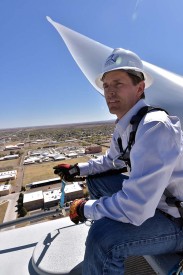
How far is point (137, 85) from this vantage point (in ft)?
5.27

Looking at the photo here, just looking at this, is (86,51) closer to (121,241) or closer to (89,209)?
(89,209)

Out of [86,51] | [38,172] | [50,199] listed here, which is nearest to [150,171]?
[86,51]

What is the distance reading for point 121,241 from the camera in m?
1.29

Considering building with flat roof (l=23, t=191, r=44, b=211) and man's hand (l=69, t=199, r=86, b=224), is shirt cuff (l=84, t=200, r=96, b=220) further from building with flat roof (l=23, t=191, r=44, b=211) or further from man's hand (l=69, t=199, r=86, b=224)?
building with flat roof (l=23, t=191, r=44, b=211)

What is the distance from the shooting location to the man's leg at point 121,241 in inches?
50.2

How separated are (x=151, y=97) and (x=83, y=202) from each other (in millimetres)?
1256

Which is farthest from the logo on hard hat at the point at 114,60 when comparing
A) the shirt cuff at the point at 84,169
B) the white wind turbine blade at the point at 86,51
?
the white wind turbine blade at the point at 86,51

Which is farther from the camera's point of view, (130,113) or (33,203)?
(33,203)

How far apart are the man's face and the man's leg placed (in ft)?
2.36

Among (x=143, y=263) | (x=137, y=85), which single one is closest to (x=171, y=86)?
(x=137, y=85)

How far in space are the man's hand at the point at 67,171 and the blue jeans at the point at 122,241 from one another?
42.5 inches

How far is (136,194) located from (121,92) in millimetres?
690

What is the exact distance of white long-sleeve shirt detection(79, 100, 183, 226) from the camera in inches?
46.4

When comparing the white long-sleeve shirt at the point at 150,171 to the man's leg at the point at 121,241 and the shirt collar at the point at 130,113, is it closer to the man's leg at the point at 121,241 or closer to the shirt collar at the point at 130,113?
the man's leg at the point at 121,241
